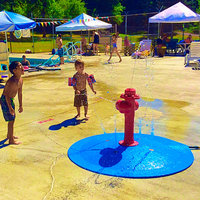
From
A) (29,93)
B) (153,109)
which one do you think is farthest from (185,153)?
(29,93)

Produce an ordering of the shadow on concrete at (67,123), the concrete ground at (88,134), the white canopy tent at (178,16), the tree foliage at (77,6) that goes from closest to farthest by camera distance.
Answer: the concrete ground at (88,134) → the shadow on concrete at (67,123) → the white canopy tent at (178,16) → the tree foliage at (77,6)

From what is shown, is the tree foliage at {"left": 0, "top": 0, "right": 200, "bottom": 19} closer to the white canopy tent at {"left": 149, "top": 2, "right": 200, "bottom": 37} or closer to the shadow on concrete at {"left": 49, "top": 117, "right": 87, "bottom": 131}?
the white canopy tent at {"left": 149, "top": 2, "right": 200, "bottom": 37}

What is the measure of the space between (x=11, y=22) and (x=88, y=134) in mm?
6868

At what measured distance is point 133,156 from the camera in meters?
4.04

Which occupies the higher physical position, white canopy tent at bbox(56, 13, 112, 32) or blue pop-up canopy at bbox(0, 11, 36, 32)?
white canopy tent at bbox(56, 13, 112, 32)

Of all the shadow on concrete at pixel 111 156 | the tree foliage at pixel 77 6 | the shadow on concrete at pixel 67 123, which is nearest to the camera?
the shadow on concrete at pixel 111 156

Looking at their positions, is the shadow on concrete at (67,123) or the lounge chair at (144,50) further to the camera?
the lounge chair at (144,50)

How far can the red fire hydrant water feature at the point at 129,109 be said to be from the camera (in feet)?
13.8

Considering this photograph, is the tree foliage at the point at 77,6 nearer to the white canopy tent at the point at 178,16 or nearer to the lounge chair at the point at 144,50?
the white canopy tent at the point at 178,16

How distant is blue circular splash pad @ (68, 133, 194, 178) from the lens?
3.65m

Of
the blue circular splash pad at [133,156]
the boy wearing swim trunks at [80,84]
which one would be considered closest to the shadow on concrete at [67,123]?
the boy wearing swim trunks at [80,84]

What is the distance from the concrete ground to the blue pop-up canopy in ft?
6.77

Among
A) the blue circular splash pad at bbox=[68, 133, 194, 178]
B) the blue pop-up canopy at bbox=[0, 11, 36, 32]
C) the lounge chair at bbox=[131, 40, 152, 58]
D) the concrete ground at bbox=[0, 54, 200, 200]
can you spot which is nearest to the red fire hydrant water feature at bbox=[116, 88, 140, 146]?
the blue circular splash pad at bbox=[68, 133, 194, 178]

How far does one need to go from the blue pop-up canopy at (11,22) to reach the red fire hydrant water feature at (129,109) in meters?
7.27
